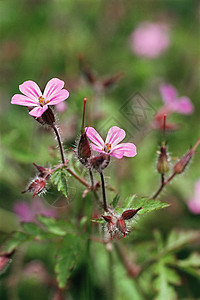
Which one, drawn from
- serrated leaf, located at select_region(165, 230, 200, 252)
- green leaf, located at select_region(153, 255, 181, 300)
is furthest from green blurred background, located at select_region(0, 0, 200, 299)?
green leaf, located at select_region(153, 255, 181, 300)

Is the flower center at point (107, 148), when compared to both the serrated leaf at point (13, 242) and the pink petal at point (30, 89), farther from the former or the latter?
the serrated leaf at point (13, 242)

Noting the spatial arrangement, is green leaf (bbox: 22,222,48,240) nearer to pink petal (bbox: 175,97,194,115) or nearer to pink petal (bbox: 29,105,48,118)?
pink petal (bbox: 29,105,48,118)

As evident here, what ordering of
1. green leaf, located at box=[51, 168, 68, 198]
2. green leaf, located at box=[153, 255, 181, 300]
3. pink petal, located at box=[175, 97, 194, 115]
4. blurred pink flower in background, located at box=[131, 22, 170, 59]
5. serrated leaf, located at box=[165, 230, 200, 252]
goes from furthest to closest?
blurred pink flower in background, located at box=[131, 22, 170, 59]
pink petal, located at box=[175, 97, 194, 115]
serrated leaf, located at box=[165, 230, 200, 252]
green leaf, located at box=[153, 255, 181, 300]
green leaf, located at box=[51, 168, 68, 198]

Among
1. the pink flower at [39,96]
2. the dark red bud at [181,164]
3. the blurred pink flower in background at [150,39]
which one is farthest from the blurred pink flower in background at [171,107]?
the blurred pink flower in background at [150,39]

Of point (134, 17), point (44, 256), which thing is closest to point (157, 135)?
point (44, 256)

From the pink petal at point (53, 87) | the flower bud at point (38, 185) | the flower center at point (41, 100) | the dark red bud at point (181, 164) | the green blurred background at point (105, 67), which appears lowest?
the flower bud at point (38, 185)

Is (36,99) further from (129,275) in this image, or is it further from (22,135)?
(22,135)
